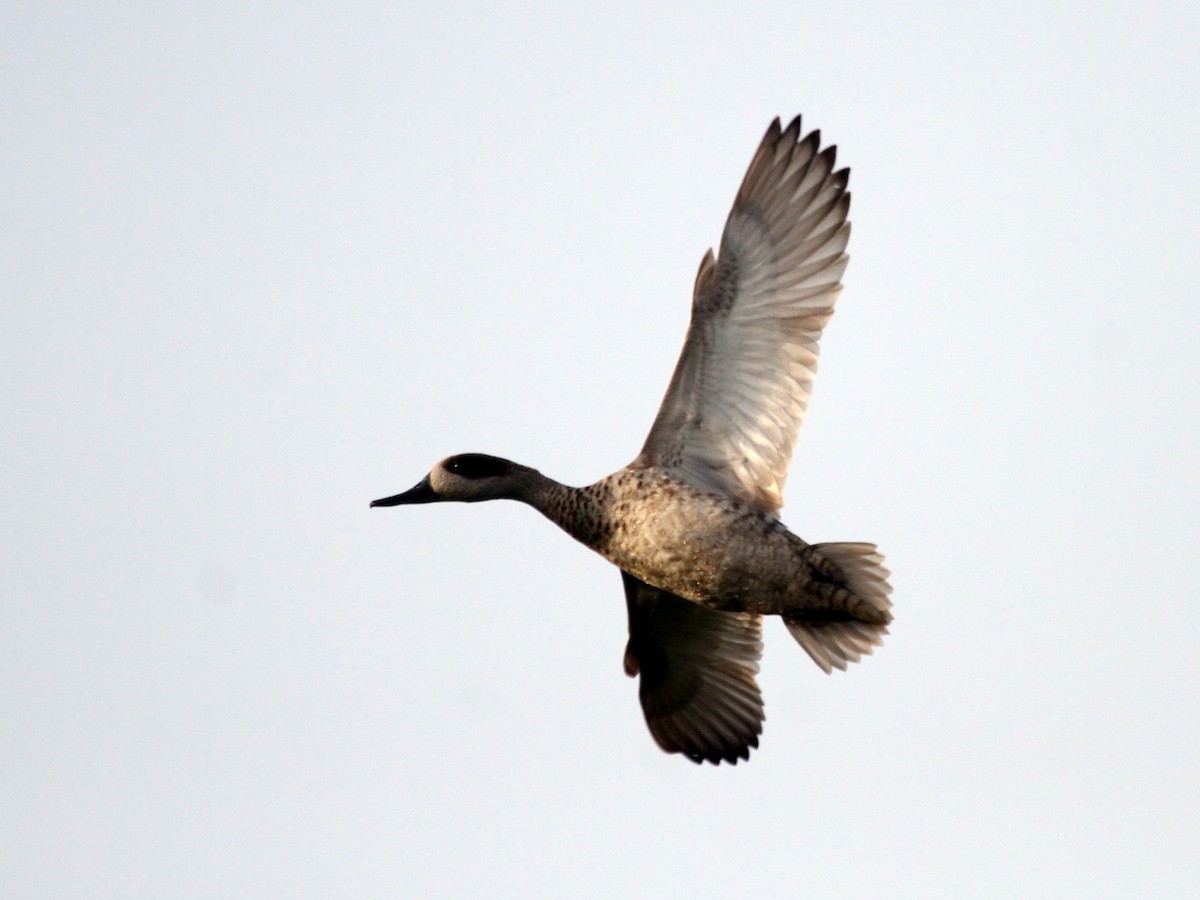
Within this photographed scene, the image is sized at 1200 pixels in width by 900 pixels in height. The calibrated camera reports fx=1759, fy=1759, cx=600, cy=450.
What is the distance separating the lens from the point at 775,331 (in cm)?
909

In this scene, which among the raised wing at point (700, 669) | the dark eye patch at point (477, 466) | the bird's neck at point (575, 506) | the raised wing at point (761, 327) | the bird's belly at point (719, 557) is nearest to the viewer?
the bird's belly at point (719, 557)

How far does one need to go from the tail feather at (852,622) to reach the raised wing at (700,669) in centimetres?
73

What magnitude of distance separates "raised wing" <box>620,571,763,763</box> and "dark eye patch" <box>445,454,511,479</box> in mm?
1040

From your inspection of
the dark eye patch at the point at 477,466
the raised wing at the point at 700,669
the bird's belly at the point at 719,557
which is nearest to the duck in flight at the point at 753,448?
the bird's belly at the point at 719,557

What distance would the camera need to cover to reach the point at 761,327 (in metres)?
9.07

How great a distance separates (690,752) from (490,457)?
2.10 metres

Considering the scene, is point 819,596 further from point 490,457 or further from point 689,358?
point 490,457

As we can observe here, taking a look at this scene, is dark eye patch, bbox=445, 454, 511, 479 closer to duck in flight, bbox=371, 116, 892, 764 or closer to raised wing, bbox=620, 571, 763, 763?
duck in flight, bbox=371, 116, 892, 764

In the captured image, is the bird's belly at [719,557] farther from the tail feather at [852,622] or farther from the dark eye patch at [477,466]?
the dark eye patch at [477,466]

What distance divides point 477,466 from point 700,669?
1780mm

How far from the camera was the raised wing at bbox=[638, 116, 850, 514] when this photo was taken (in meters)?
9.06

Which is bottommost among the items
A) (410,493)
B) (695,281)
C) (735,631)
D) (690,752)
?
(690,752)

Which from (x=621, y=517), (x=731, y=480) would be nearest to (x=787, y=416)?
(x=731, y=480)

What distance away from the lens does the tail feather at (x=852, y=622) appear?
9.10 meters
